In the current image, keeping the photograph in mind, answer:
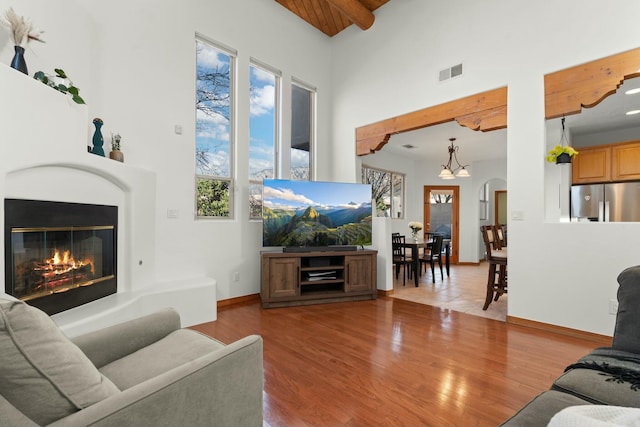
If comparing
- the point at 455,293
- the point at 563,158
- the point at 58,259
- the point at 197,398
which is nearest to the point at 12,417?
the point at 197,398

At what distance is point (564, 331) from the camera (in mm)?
3033

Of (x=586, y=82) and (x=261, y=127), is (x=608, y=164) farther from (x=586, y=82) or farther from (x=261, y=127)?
(x=261, y=127)

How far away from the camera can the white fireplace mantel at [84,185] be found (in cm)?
198

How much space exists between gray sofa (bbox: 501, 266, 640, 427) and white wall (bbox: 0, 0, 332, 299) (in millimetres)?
3521

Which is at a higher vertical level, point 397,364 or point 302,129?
point 302,129

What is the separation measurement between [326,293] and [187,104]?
2.99 metres

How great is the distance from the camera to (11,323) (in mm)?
804

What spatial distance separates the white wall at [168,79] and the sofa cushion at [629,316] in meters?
3.72

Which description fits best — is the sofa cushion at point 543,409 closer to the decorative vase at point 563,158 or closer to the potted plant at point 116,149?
the decorative vase at point 563,158

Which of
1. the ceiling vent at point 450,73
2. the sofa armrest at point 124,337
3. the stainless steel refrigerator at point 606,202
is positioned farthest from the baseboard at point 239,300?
the stainless steel refrigerator at point 606,202

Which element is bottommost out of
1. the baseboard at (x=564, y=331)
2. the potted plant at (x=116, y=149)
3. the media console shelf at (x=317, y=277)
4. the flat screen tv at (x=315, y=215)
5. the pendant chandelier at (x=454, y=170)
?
the baseboard at (x=564, y=331)

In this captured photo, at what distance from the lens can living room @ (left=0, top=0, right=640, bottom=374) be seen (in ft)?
9.35

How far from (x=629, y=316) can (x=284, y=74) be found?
473 cm

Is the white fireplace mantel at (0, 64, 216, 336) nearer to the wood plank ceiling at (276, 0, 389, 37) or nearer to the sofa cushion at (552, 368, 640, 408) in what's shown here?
the sofa cushion at (552, 368, 640, 408)
